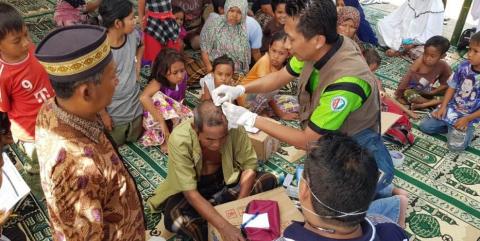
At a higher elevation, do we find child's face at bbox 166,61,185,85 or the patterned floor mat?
child's face at bbox 166,61,185,85

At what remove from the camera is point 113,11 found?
3139 mm

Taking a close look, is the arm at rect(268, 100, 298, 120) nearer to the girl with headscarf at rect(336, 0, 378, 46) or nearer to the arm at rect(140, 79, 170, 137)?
the arm at rect(140, 79, 170, 137)

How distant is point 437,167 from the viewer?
10.7 feet

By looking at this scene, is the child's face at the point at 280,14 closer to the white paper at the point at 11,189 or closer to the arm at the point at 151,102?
the arm at the point at 151,102

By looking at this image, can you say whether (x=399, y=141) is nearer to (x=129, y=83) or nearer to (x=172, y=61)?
(x=172, y=61)

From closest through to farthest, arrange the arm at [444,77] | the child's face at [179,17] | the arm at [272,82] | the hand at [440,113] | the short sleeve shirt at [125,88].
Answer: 1. the arm at [272,82]
2. the short sleeve shirt at [125,88]
3. the hand at [440,113]
4. the arm at [444,77]
5. the child's face at [179,17]

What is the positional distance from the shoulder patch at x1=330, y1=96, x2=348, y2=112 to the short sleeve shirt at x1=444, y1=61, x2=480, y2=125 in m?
2.11

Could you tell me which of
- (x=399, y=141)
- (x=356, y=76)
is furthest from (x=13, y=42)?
(x=399, y=141)

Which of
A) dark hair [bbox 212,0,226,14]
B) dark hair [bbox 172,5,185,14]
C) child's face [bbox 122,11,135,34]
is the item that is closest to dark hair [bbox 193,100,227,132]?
child's face [bbox 122,11,135,34]

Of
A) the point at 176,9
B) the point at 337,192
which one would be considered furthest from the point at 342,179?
the point at 176,9

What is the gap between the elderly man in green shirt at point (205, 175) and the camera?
6.95 ft

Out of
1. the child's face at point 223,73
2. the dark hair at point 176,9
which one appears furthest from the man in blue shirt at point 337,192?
the dark hair at point 176,9

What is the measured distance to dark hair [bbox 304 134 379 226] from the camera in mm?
1175

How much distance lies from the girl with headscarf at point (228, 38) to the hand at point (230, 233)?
2491mm
